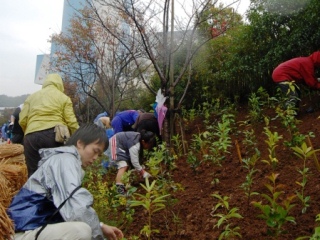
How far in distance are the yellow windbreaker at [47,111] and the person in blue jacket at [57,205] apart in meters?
2.22

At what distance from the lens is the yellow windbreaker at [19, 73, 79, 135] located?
4699 mm

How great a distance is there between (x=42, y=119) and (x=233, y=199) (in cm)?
242

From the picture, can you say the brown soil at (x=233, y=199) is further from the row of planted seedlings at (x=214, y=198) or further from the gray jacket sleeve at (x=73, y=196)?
the gray jacket sleeve at (x=73, y=196)

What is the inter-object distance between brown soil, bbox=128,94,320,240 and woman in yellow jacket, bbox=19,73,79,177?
1.47m

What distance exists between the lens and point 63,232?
234cm

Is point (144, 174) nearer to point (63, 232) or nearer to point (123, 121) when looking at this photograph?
point (123, 121)

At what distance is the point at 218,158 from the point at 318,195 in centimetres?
150

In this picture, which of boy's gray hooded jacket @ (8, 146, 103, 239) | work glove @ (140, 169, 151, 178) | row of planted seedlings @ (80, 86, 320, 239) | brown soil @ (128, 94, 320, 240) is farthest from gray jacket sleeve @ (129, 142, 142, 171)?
boy's gray hooded jacket @ (8, 146, 103, 239)

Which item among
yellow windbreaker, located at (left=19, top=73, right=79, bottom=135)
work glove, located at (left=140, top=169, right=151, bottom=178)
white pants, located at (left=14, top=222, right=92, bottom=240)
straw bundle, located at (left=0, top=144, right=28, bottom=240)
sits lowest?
work glove, located at (left=140, top=169, right=151, bottom=178)

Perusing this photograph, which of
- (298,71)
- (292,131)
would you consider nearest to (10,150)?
(292,131)

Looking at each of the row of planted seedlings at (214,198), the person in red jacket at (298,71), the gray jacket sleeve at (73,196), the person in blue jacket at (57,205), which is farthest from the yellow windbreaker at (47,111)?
the person in red jacket at (298,71)

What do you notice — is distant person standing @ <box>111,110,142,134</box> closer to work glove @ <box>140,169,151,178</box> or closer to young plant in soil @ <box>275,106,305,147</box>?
work glove @ <box>140,169,151,178</box>

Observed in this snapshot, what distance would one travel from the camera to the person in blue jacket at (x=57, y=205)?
2.32 metres

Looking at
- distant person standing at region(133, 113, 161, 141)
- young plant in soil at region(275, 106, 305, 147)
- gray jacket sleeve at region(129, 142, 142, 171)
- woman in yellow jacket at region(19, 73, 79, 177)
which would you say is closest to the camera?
young plant in soil at region(275, 106, 305, 147)
